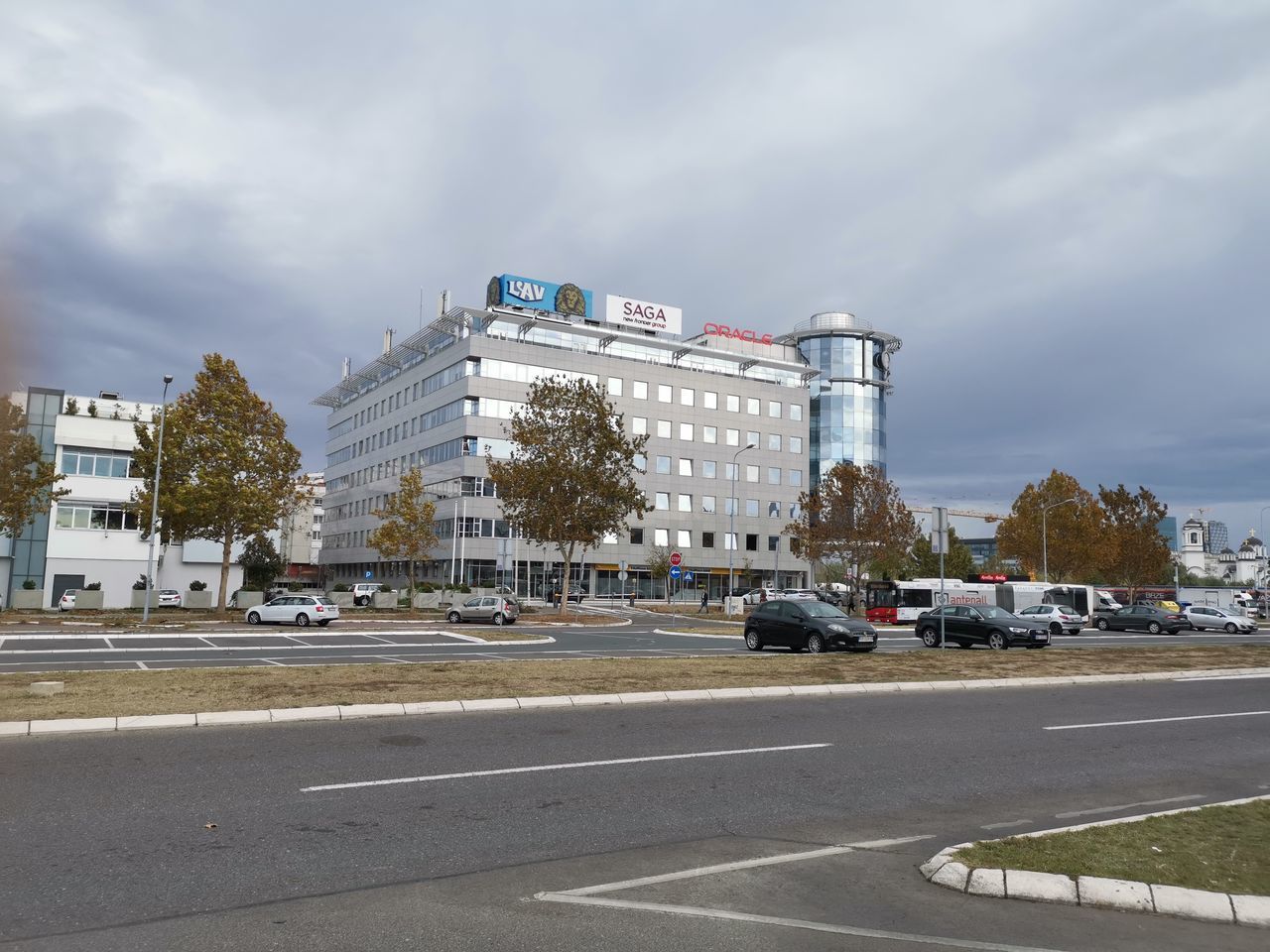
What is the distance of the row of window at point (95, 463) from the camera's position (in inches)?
2173

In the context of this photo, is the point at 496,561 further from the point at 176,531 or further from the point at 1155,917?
the point at 1155,917

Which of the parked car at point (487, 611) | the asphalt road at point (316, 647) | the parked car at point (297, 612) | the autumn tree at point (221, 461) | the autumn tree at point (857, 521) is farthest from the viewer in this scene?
the autumn tree at point (857, 521)

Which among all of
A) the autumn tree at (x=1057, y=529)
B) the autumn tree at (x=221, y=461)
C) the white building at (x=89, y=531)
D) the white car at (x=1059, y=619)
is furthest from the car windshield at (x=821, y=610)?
the autumn tree at (x=1057, y=529)

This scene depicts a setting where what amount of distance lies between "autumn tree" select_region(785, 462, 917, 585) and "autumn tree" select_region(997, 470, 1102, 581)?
52.3ft

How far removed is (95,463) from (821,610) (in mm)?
49136

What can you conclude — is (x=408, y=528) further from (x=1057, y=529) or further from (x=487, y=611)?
(x=1057, y=529)

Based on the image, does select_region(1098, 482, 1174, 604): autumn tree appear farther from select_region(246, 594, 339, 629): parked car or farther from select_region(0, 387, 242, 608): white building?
select_region(0, 387, 242, 608): white building

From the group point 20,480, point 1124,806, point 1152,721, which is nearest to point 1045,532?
point 1152,721

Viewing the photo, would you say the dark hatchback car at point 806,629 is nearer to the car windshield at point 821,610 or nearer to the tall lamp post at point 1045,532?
the car windshield at point 821,610

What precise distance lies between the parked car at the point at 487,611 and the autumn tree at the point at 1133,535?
168 ft

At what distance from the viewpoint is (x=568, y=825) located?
7.15m

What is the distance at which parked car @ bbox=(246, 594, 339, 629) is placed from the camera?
39.6 m

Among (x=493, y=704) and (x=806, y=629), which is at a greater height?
(x=806, y=629)

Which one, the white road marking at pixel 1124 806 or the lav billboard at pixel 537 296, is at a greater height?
the lav billboard at pixel 537 296
